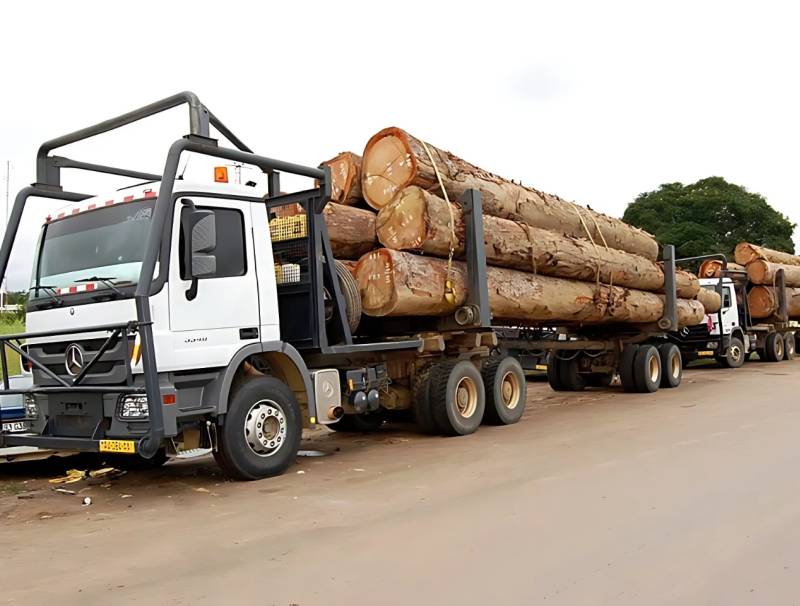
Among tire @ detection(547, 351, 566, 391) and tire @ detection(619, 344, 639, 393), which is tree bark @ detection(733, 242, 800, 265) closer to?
tire @ detection(619, 344, 639, 393)

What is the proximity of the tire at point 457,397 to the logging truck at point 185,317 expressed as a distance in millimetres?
1345

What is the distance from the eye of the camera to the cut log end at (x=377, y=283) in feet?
28.8

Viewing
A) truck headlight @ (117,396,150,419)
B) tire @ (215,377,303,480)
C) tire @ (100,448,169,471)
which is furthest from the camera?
tire @ (100,448,169,471)

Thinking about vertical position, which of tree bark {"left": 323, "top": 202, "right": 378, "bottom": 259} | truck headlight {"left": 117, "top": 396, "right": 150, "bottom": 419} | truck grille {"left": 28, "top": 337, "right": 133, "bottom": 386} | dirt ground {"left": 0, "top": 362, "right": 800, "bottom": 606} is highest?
tree bark {"left": 323, "top": 202, "right": 378, "bottom": 259}

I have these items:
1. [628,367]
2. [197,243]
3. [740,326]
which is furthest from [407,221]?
[740,326]

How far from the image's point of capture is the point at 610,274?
13.5 meters

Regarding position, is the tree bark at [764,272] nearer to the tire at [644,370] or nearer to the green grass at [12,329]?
the tire at [644,370]

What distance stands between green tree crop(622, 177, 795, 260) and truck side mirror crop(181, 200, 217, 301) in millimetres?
35696

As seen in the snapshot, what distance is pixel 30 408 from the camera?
7152 mm

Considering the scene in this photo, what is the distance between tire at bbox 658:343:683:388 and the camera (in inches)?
643

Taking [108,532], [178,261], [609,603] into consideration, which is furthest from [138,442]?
[609,603]

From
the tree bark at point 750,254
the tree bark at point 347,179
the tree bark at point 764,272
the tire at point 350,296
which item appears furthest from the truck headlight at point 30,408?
the tree bark at point 750,254

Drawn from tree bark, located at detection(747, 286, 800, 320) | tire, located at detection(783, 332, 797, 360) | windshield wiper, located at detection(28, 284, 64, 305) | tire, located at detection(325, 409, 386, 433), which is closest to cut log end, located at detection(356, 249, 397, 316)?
tire, located at detection(325, 409, 386, 433)

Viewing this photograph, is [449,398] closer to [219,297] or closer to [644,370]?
[219,297]
